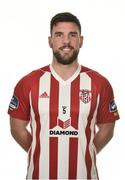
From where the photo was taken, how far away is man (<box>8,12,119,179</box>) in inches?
113

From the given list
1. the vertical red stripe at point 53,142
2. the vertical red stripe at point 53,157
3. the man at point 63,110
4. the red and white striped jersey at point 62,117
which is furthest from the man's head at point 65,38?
the vertical red stripe at point 53,157

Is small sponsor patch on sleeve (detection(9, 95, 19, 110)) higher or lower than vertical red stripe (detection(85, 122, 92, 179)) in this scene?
higher

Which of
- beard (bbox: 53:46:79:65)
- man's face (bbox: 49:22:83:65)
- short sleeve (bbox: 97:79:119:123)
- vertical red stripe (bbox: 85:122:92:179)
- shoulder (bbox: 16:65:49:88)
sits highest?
man's face (bbox: 49:22:83:65)

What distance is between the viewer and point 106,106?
9.71 ft

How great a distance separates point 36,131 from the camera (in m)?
2.90

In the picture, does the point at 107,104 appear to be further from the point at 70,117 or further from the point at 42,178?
the point at 42,178

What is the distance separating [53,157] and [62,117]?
286 mm

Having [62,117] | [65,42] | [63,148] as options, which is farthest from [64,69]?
[63,148]

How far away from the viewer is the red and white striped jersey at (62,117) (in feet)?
9.41

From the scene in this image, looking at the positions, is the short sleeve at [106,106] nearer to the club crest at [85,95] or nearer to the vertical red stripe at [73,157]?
the club crest at [85,95]

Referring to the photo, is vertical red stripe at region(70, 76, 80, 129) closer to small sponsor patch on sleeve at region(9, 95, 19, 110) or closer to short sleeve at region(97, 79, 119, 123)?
Result: short sleeve at region(97, 79, 119, 123)

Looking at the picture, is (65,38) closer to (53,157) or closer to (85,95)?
(85,95)

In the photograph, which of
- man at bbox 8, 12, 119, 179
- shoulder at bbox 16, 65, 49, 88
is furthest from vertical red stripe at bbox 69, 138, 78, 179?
shoulder at bbox 16, 65, 49, 88

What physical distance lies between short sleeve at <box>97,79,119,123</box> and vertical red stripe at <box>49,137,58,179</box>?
37 centimetres
